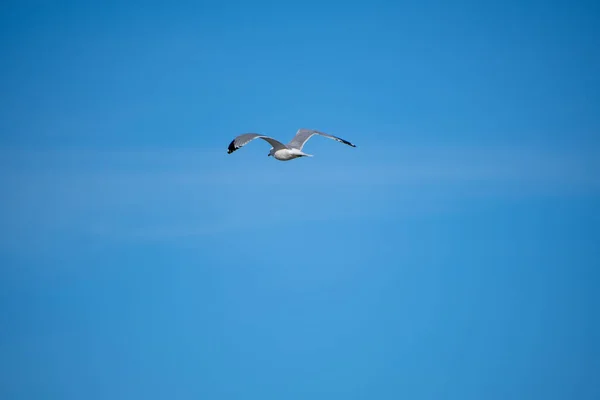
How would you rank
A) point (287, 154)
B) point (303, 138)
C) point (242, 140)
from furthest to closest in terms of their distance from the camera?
1. point (303, 138)
2. point (287, 154)
3. point (242, 140)

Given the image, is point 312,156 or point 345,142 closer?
point 312,156

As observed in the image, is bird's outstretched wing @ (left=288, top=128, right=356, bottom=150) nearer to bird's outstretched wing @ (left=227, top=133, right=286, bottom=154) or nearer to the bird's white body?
the bird's white body

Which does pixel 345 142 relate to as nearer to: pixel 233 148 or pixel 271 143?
pixel 271 143

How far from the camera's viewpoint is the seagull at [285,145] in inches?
817

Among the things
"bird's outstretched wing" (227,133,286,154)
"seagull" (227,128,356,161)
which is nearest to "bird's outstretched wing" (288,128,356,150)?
"seagull" (227,128,356,161)

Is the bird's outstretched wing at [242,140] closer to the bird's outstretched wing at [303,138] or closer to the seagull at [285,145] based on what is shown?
the seagull at [285,145]

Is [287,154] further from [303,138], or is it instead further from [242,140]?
[242,140]

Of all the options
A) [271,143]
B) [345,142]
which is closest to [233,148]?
[271,143]

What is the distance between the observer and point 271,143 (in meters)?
22.6

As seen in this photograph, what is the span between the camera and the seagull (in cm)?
2076

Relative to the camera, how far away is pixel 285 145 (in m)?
22.7

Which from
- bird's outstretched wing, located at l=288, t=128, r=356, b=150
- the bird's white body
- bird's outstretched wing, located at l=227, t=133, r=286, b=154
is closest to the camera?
bird's outstretched wing, located at l=227, t=133, r=286, b=154

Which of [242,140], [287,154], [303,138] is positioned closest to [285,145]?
[287,154]

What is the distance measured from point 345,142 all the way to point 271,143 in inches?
95.3
